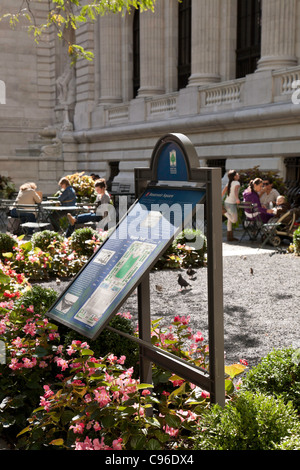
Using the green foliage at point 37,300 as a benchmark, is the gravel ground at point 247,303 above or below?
below

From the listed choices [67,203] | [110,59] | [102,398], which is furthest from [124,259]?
[110,59]

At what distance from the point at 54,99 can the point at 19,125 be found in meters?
2.53

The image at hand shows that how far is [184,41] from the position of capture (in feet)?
78.6

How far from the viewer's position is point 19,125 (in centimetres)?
3222

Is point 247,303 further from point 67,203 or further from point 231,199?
point 67,203

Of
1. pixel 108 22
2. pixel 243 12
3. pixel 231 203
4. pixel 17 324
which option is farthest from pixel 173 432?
pixel 108 22

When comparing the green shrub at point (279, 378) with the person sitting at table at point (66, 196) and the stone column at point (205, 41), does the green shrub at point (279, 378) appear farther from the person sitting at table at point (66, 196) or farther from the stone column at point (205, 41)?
the stone column at point (205, 41)

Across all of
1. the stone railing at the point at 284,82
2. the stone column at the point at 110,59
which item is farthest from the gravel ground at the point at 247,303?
the stone column at the point at 110,59

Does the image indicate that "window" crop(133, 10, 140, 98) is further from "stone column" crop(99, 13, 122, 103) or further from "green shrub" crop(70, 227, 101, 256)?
"green shrub" crop(70, 227, 101, 256)

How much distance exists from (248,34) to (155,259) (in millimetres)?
19395

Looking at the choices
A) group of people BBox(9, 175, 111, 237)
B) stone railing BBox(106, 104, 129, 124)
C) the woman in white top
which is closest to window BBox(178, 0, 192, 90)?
stone railing BBox(106, 104, 129, 124)

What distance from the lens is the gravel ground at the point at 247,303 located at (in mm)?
6098

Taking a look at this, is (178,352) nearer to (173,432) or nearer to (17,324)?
(173,432)

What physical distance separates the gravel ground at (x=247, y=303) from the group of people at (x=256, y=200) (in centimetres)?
191
